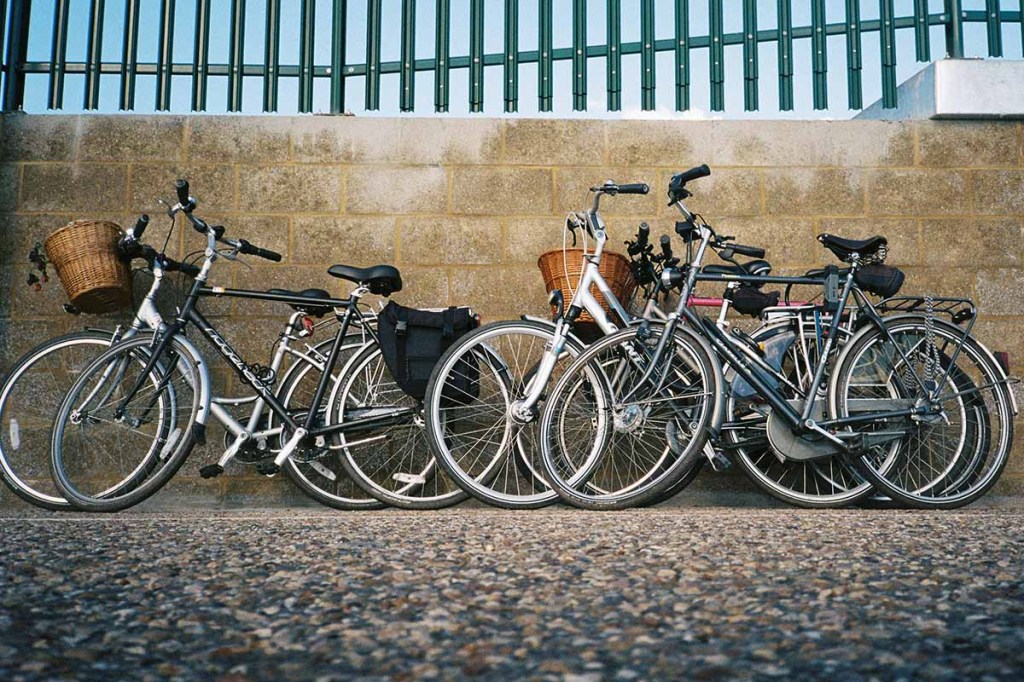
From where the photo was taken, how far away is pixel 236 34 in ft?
14.0

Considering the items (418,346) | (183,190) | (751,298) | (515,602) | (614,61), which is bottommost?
(515,602)

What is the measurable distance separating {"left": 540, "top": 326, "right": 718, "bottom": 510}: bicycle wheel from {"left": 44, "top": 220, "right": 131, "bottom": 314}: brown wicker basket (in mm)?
1944

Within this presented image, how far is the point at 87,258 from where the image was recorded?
3.74 meters

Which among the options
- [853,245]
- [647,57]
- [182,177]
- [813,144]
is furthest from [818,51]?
[182,177]

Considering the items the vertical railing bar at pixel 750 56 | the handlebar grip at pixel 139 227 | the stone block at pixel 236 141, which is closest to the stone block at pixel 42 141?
the stone block at pixel 236 141

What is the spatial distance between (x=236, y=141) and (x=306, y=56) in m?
0.53

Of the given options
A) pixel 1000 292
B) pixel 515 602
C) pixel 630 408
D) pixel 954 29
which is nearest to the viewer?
pixel 515 602

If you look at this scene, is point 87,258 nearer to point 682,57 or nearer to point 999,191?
point 682,57

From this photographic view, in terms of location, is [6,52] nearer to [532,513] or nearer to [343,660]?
[532,513]

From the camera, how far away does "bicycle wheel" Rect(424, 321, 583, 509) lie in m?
3.45

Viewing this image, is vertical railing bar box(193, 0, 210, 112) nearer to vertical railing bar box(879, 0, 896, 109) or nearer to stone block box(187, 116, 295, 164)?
stone block box(187, 116, 295, 164)

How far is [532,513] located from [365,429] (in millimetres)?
855

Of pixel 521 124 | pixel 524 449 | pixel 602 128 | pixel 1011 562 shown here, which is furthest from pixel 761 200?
pixel 1011 562

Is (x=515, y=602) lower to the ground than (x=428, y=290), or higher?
lower
